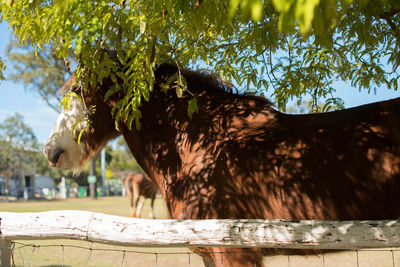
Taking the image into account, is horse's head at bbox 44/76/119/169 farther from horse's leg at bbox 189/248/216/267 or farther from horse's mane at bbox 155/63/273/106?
horse's leg at bbox 189/248/216/267

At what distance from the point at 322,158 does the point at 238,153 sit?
0.58 metres

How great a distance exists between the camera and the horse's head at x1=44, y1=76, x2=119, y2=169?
2.95 meters

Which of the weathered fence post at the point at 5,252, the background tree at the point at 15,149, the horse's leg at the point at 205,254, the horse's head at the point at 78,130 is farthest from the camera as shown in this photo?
the background tree at the point at 15,149

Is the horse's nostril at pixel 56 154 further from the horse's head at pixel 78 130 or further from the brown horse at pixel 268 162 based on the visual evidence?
the brown horse at pixel 268 162

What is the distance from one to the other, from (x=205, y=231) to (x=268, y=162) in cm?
87

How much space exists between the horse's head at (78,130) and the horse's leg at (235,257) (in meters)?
1.59

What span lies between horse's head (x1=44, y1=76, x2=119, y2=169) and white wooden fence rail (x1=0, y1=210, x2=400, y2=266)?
1.12 metres

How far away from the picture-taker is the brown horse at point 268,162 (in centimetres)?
209

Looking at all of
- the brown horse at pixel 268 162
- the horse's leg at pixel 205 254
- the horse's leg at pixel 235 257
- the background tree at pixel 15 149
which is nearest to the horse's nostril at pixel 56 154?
the brown horse at pixel 268 162

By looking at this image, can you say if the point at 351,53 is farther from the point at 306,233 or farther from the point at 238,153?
the point at 306,233

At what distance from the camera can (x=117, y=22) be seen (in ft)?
6.88

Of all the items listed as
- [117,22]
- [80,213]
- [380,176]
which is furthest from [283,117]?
[80,213]

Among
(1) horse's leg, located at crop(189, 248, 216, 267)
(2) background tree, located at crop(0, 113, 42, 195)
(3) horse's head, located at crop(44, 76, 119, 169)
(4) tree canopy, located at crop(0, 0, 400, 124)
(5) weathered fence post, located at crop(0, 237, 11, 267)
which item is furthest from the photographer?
(2) background tree, located at crop(0, 113, 42, 195)

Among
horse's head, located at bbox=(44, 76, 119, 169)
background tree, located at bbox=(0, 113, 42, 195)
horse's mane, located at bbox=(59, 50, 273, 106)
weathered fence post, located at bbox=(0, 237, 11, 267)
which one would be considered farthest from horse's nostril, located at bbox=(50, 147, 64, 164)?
background tree, located at bbox=(0, 113, 42, 195)
